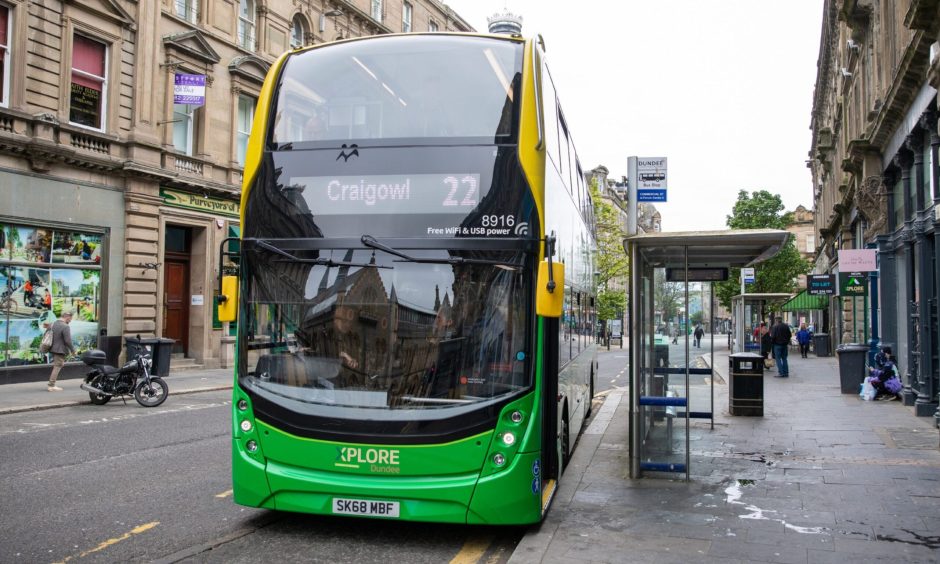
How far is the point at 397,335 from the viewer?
241 inches

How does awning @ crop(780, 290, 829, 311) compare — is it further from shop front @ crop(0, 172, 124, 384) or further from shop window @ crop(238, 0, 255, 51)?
shop front @ crop(0, 172, 124, 384)

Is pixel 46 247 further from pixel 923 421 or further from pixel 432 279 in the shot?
pixel 923 421

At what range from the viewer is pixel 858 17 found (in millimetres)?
22641

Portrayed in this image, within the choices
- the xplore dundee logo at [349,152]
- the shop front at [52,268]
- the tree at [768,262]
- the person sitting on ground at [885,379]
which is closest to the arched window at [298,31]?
the shop front at [52,268]

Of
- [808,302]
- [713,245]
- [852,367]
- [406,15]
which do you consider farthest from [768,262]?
[713,245]

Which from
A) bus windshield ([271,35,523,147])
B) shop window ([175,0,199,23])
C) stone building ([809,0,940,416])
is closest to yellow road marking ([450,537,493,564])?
bus windshield ([271,35,523,147])

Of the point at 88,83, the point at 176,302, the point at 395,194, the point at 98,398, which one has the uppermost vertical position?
the point at 88,83

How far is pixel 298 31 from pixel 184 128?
730 cm

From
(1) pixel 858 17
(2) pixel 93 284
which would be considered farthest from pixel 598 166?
(2) pixel 93 284

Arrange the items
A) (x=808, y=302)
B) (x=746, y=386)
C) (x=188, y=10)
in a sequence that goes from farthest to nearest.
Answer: (x=808, y=302)
(x=188, y=10)
(x=746, y=386)

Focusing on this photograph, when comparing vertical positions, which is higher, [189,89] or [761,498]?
[189,89]

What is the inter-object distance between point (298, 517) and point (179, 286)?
64.8ft

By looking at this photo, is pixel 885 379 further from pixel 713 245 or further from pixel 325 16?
pixel 325 16

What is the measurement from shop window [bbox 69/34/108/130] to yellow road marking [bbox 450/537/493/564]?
60.4 ft
